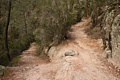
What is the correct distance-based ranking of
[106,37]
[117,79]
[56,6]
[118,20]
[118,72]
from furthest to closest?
[56,6], [106,37], [118,20], [118,72], [117,79]

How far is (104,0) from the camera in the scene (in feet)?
65.5

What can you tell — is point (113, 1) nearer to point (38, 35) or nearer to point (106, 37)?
point (106, 37)

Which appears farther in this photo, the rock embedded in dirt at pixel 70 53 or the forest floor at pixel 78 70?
the rock embedded in dirt at pixel 70 53

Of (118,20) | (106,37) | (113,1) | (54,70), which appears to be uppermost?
(113,1)

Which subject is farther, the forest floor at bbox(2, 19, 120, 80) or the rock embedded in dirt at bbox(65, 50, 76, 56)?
the rock embedded in dirt at bbox(65, 50, 76, 56)

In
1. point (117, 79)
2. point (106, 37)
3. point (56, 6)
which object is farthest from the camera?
point (56, 6)

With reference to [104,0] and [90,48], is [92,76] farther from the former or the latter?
[104,0]

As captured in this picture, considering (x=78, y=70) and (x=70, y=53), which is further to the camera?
(x=70, y=53)

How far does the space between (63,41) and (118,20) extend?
8436 millimetres

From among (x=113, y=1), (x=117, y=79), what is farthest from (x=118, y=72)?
(x=113, y=1)

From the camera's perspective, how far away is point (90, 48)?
55.2ft

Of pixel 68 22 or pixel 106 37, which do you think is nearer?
pixel 106 37

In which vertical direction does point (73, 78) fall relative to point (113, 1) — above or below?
below

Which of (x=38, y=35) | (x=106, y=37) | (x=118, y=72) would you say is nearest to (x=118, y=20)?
(x=106, y=37)
